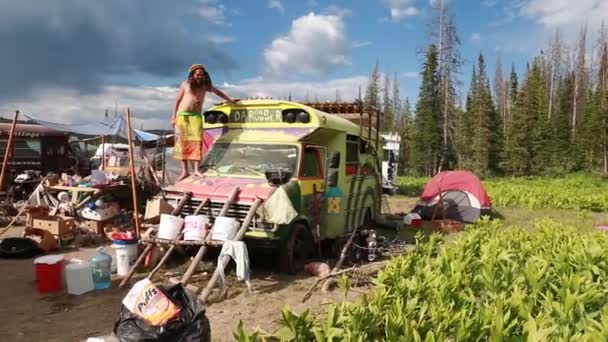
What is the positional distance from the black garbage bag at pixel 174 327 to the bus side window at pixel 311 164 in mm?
3641

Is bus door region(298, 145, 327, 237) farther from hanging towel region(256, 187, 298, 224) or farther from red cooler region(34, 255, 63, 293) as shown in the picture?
red cooler region(34, 255, 63, 293)

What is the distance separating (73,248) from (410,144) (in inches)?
1536

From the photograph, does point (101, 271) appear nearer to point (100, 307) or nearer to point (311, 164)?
point (100, 307)

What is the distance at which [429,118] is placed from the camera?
3847 cm

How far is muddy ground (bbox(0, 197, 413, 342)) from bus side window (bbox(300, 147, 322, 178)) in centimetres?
169

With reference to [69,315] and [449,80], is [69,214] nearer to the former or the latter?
[69,315]

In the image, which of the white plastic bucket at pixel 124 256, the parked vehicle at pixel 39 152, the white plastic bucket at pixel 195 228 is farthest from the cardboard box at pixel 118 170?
the white plastic bucket at pixel 195 228

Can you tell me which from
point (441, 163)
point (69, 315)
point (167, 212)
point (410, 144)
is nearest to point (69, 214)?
point (167, 212)

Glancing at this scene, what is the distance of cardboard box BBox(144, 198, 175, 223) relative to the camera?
7.03 metres

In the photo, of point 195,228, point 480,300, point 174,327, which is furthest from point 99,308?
point 480,300

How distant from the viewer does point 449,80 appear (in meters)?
36.9

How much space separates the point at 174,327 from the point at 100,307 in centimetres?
233

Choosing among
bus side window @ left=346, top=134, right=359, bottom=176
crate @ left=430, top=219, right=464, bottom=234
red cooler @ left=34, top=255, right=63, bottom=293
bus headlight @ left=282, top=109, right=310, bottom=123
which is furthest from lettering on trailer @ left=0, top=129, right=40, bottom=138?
crate @ left=430, top=219, right=464, bottom=234

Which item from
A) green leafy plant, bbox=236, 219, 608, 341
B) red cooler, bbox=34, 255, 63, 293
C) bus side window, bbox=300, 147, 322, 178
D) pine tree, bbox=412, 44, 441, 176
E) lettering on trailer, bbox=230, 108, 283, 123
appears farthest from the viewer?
pine tree, bbox=412, 44, 441, 176
